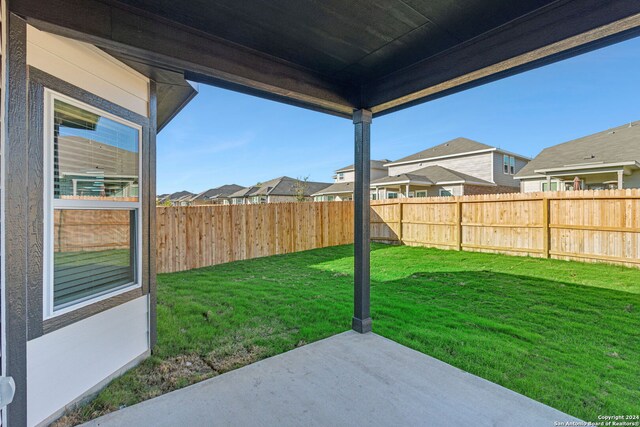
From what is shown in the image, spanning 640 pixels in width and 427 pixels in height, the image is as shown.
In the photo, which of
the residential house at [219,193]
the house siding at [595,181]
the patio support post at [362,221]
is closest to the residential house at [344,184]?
the house siding at [595,181]

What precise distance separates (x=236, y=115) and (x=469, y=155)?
1474cm

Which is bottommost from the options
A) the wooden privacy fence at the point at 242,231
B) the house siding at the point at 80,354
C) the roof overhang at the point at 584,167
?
the house siding at the point at 80,354

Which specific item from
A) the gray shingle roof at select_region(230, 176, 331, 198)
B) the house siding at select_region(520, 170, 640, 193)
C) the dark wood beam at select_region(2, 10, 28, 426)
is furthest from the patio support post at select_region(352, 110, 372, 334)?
the gray shingle roof at select_region(230, 176, 331, 198)

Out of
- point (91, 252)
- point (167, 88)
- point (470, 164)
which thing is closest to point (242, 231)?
point (167, 88)

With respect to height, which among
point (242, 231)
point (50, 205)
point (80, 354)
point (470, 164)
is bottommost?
point (80, 354)

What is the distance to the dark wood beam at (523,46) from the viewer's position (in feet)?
5.62

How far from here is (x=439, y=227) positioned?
31.6 ft

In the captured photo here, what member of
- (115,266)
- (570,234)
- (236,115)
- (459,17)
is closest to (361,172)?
(459,17)

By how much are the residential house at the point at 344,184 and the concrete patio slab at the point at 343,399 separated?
64.3 feet

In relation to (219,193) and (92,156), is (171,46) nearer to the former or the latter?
(92,156)

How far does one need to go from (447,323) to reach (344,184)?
21.4 m

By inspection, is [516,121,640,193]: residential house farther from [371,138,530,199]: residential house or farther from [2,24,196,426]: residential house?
[2,24,196,426]: residential house

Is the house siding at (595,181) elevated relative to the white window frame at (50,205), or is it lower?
elevated

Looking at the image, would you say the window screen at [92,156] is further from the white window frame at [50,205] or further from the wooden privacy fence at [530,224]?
the wooden privacy fence at [530,224]
